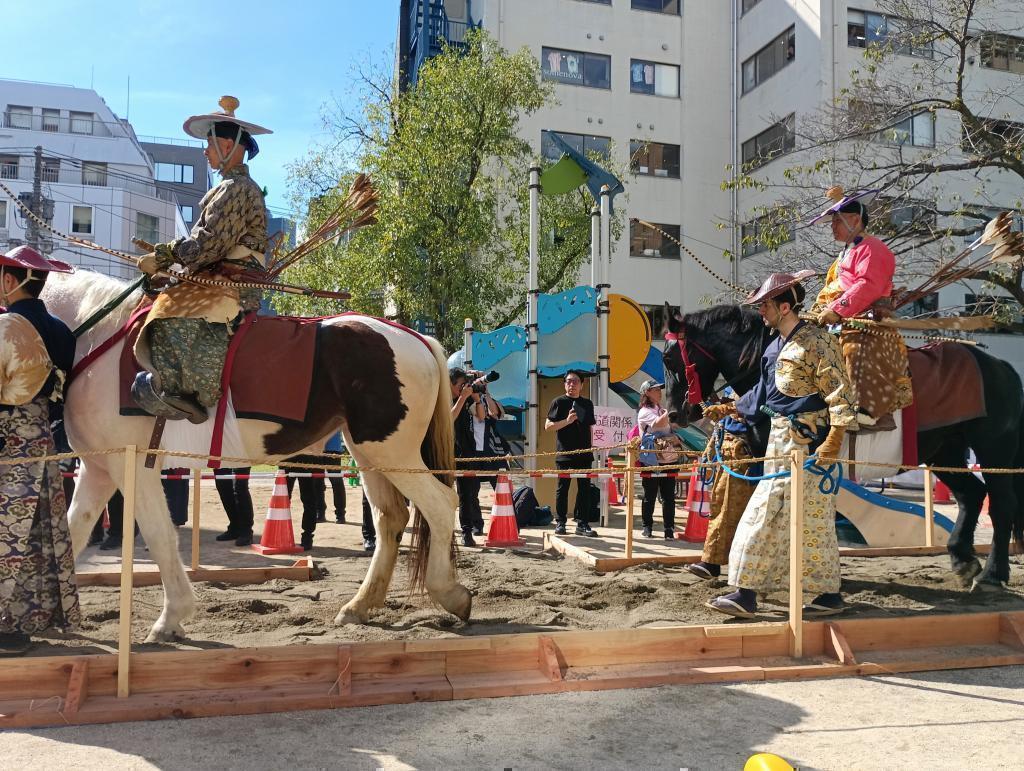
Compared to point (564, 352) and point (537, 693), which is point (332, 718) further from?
point (564, 352)

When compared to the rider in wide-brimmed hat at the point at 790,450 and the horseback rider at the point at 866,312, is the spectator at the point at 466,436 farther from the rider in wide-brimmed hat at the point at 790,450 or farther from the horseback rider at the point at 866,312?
the horseback rider at the point at 866,312

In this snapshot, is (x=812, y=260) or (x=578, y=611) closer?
(x=578, y=611)

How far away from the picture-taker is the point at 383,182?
19.1 metres

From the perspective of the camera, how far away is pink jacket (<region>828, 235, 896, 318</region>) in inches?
218

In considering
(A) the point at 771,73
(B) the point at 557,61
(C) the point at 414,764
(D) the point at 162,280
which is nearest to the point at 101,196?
(B) the point at 557,61

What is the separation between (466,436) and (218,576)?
3449 mm

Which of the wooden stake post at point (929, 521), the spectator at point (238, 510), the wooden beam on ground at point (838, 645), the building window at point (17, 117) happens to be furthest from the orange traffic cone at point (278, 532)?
the building window at point (17, 117)

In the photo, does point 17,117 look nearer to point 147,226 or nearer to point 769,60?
Result: point 147,226

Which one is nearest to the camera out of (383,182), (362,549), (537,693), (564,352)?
(537,693)

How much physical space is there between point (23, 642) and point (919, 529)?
7.85 meters

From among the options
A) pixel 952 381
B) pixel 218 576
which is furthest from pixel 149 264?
pixel 952 381

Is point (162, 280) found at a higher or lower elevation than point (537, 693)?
higher

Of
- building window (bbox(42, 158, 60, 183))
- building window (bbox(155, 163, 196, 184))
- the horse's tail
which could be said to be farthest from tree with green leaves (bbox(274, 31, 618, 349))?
building window (bbox(155, 163, 196, 184))

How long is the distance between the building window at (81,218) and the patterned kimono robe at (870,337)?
139 ft
